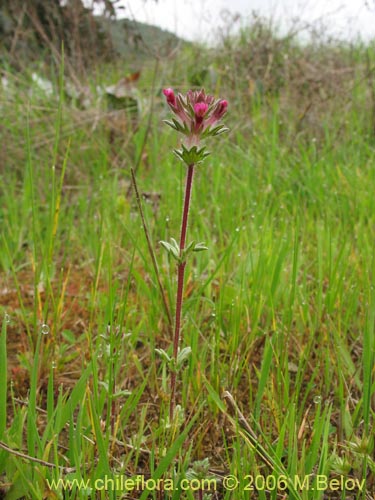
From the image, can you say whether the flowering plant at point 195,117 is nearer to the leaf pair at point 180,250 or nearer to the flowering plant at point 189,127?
the flowering plant at point 189,127

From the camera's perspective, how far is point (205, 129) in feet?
3.38

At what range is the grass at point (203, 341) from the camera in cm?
98

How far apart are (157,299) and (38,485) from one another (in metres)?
0.70

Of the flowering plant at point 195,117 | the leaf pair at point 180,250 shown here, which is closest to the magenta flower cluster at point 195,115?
the flowering plant at point 195,117

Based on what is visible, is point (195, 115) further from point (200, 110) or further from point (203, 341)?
point (203, 341)

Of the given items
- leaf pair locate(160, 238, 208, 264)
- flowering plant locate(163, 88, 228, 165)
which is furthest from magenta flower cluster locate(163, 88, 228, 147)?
leaf pair locate(160, 238, 208, 264)

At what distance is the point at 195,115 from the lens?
40.3 inches

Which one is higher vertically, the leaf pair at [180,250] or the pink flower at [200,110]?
the pink flower at [200,110]

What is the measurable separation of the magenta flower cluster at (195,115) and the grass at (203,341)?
297 mm

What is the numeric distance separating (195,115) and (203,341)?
2.36ft

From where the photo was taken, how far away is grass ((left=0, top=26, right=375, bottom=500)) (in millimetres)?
980

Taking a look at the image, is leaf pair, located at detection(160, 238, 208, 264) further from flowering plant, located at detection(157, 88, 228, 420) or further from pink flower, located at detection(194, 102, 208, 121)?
pink flower, located at detection(194, 102, 208, 121)

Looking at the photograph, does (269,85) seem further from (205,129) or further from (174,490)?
(174,490)

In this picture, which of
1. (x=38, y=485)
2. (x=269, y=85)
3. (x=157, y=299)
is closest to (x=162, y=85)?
(x=269, y=85)
